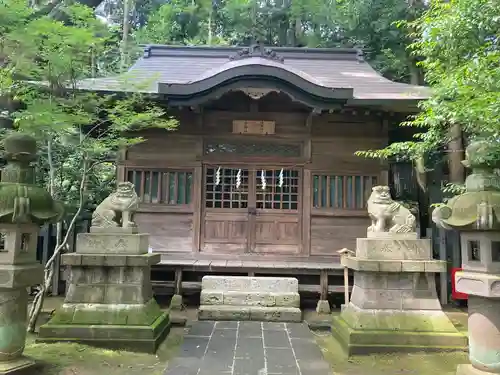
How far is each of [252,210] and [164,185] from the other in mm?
2152

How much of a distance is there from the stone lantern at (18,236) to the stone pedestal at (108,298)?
96 cm

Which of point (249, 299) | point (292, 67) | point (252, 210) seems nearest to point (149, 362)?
point (249, 299)

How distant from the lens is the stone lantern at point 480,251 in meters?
3.71

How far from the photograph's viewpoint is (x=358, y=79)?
419 inches

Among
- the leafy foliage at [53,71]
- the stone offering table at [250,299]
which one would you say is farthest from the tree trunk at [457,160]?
the leafy foliage at [53,71]

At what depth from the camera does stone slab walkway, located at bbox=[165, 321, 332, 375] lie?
455 cm

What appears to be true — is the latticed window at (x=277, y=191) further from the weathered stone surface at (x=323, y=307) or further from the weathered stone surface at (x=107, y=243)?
the weathered stone surface at (x=107, y=243)

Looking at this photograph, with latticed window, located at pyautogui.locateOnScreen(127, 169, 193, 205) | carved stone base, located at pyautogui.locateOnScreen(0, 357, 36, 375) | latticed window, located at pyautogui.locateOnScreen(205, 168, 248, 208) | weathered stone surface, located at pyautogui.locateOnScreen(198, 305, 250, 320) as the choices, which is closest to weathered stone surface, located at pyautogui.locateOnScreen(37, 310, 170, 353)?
carved stone base, located at pyautogui.locateOnScreen(0, 357, 36, 375)

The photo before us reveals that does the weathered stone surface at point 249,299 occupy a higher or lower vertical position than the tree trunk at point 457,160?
lower

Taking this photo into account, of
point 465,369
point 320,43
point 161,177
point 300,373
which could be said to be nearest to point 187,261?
point 161,177

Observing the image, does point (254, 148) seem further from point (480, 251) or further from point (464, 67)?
point (480, 251)

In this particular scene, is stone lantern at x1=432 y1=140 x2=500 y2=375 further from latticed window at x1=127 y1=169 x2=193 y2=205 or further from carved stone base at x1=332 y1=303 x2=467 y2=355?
latticed window at x1=127 y1=169 x2=193 y2=205

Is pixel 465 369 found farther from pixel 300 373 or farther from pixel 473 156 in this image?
pixel 473 156

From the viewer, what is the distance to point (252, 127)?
9.46 meters
